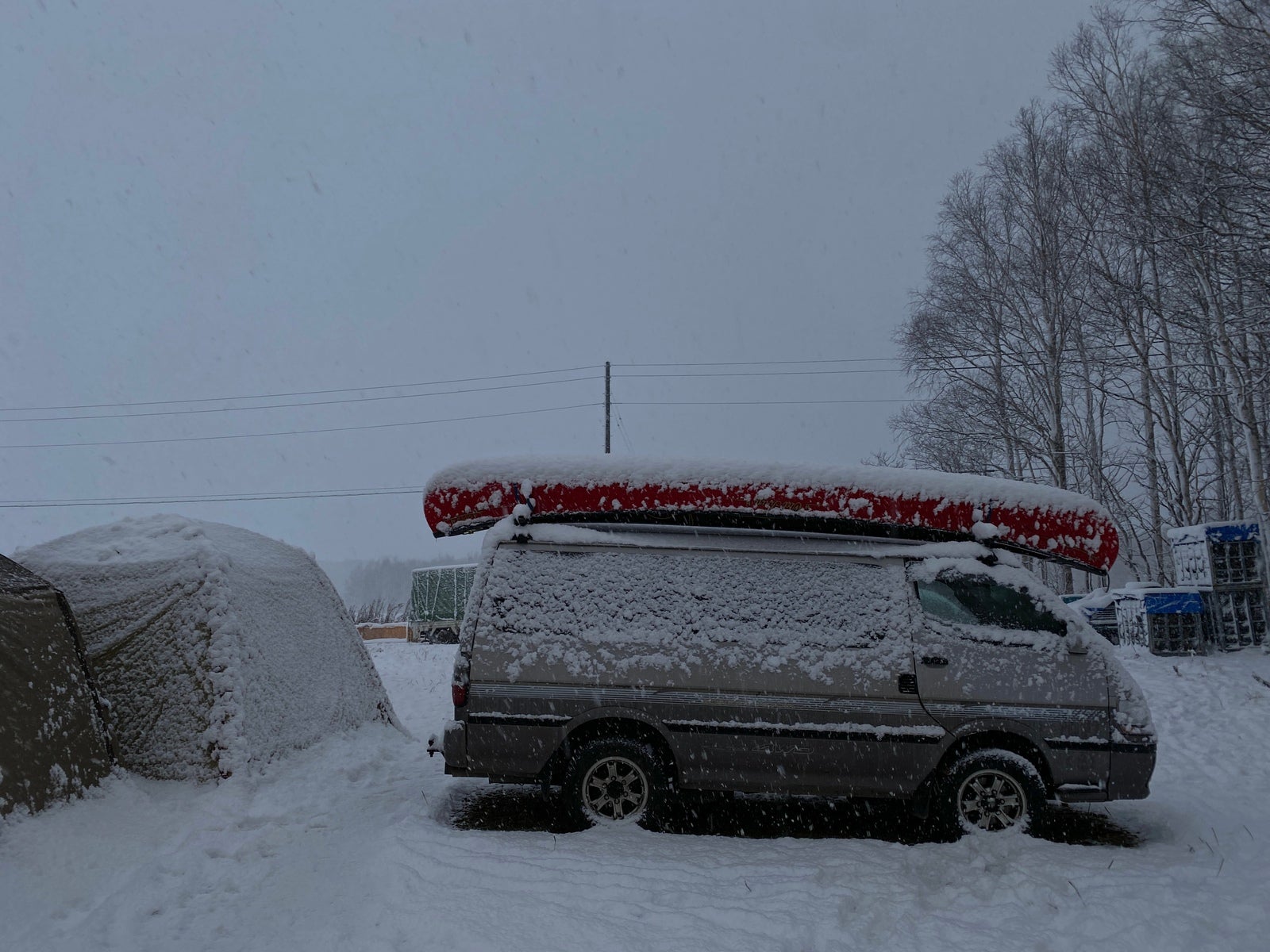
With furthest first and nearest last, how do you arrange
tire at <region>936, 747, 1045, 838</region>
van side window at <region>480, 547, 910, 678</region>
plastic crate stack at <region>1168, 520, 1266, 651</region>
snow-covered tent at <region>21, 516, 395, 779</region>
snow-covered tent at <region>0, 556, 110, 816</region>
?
plastic crate stack at <region>1168, 520, 1266, 651</region>
snow-covered tent at <region>21, 516, 395, 779</region>
van side window at <region>480, 547, 910, 678</region>
tire at <region>936, 747, 1045, 838</region>
snow-covered tent at <region>0, 556, 110, 816</region>

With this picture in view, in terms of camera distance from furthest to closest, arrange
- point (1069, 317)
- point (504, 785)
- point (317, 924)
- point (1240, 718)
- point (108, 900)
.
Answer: point (1069, 317) < point (1240, 718) < point (504, 785) < point (108, 900) < point (317, 924)

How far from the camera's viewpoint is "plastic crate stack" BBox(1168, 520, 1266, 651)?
13039 mm

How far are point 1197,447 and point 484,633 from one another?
836 inches

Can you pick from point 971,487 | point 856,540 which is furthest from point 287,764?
point 971,487

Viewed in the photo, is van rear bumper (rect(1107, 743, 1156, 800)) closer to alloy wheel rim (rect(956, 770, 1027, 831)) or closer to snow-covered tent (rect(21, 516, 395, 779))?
alloy wheel rim (rect(956, 770, 1027, 831))

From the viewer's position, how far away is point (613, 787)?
548 centimetres

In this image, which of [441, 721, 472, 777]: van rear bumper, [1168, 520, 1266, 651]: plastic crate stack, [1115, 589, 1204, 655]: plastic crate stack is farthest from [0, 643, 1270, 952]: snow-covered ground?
[1168, 520, 1266, 651]: plastic crate stack

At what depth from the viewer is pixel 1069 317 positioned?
2044cm

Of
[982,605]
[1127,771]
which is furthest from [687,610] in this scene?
[1127,771]

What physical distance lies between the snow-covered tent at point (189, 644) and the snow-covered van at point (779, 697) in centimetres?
182

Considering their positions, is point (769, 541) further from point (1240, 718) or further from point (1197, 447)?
point (1197, 447)

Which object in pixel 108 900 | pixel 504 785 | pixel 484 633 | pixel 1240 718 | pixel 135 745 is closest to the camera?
pixel 108 900

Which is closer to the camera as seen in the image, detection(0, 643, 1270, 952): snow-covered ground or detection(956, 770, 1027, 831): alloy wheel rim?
detection(0, 643, 1270, 952): snow-covered ground

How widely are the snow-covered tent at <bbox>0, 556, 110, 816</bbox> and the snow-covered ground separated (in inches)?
7.1
